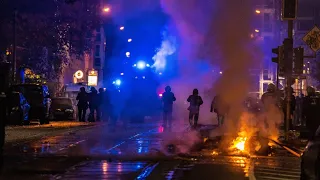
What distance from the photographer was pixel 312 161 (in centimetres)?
914

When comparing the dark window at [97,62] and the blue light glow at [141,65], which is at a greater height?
the dark window at [97,62]

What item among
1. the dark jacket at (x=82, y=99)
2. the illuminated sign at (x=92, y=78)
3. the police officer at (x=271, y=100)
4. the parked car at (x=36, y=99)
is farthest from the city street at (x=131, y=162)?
the illuminated sign at (x=92, y=78)

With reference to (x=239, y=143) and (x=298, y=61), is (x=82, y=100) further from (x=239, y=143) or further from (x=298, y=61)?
(x=239, y=143)

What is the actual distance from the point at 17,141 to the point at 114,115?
8.78m

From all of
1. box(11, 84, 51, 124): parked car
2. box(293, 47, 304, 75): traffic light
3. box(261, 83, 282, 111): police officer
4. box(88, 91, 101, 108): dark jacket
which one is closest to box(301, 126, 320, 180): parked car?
box(293, 47, 304, 75): traffic light

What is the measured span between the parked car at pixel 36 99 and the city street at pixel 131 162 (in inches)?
476

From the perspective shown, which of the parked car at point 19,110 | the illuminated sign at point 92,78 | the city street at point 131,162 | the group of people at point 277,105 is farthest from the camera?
the illuminated sign at point 92,78

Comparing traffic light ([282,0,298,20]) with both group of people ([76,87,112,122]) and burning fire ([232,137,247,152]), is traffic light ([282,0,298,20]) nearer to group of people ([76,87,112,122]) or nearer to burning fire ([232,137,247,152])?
burning fire ([232,137,247,152])

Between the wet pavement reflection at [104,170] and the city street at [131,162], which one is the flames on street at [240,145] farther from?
the wet pavement reflection at [104,170]

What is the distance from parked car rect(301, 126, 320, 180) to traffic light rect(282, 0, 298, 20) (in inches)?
353

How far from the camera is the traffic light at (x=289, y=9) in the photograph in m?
17.9

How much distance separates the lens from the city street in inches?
431

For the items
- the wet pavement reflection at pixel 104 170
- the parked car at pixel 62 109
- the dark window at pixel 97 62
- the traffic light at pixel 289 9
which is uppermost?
the dark window at pixel 97 62

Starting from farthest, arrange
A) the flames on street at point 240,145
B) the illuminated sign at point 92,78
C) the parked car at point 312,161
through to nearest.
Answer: the illuminated sign at point 92,78 → the flames on street at point 240,145 → the parked car at point 312,161
